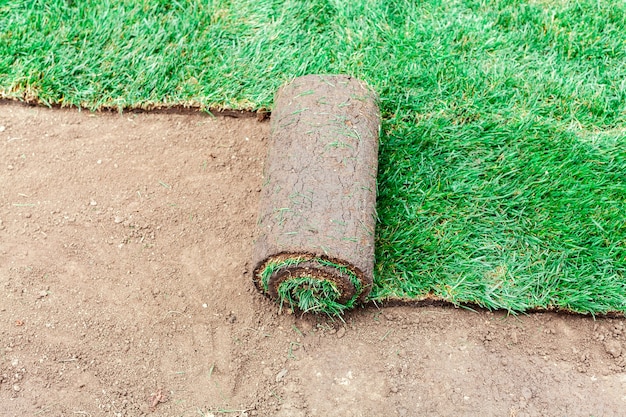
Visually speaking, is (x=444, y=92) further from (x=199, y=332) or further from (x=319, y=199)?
(x=199, y=332)

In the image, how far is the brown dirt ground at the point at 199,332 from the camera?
2.98m

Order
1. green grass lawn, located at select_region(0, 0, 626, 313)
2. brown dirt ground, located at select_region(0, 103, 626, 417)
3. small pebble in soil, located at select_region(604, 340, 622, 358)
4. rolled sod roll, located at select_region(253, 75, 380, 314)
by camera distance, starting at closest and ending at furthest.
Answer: rolled sod roll, located at select_region(253, 75, 380, 314), brown dirt ground, located at select_region(0, 103, 626, 417), small pebble in soil, located at select_region(604, 340, 622, 358), green grass lawn, located at select_region(0, 0, 626, 313)

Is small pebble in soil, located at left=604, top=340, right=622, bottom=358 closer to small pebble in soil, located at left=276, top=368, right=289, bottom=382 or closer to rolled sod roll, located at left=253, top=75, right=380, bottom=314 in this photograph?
rolled sod roll, located at left=253, top=75, right=380, bottom=314

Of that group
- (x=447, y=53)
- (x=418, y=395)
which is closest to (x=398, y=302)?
(x=418, y=395)

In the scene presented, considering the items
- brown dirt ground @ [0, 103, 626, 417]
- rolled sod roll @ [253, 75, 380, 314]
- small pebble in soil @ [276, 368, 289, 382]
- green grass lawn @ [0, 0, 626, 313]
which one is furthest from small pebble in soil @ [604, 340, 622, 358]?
small pebble in soil @ [276, 368, 289, 382]

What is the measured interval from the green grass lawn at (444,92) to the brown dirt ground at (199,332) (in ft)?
0.78

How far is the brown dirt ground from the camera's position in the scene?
2980mm

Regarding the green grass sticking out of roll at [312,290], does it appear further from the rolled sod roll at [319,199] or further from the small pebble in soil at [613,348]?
the small pebble in soil at [613,348]

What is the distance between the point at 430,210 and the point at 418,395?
96 cm

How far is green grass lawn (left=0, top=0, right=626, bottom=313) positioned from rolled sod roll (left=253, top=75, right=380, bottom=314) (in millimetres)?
371

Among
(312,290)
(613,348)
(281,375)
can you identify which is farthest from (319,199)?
(613,348)

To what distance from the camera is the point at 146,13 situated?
4.08 metres

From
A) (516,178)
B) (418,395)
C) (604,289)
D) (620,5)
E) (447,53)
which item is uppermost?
(620,5)

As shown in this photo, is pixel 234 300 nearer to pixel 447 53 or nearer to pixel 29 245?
pixel 29 245
